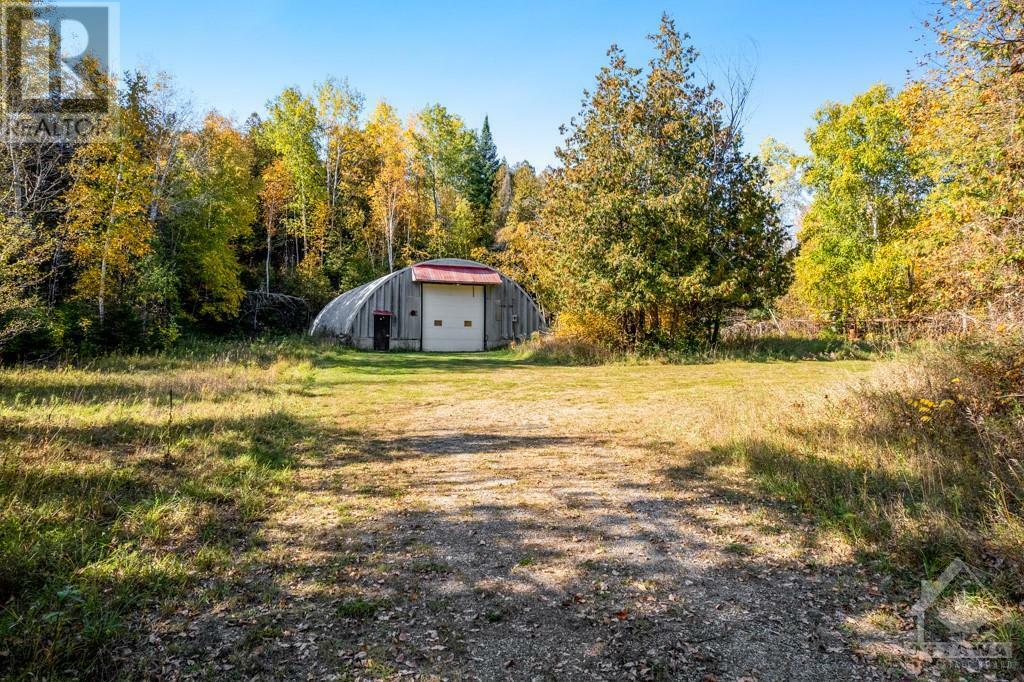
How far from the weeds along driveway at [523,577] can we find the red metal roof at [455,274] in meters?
21.2

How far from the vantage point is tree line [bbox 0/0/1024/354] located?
6.86 meters

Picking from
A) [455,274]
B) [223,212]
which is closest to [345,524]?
[455,274]

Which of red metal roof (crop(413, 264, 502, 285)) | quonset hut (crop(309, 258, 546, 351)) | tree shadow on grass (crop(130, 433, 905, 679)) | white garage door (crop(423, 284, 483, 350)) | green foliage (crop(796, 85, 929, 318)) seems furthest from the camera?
white garage door (crop(423, 284, 483, 350))

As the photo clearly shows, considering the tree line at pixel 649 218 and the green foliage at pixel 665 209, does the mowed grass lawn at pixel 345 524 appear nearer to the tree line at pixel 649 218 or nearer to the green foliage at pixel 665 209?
the tree line at pixel 649 218

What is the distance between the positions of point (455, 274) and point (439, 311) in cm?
216

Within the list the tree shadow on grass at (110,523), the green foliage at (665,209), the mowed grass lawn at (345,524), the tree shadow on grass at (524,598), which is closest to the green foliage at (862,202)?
the green foliage at (665,209)

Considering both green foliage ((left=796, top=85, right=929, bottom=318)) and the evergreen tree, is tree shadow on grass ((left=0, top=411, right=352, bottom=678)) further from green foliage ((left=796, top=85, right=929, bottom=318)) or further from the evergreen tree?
the evergreen tree

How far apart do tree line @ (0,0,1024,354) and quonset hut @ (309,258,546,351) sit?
2823 mm

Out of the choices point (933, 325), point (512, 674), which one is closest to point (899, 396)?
point (933, 325)

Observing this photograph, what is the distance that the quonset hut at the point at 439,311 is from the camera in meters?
28.1

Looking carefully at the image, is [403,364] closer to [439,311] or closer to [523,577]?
[439,311]

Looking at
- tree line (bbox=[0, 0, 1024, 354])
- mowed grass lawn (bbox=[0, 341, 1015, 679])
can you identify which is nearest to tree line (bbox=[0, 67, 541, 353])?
tree line (bbox=[0, 0, 1024, 354])

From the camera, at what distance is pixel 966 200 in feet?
23.5

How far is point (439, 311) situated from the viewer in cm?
2942
